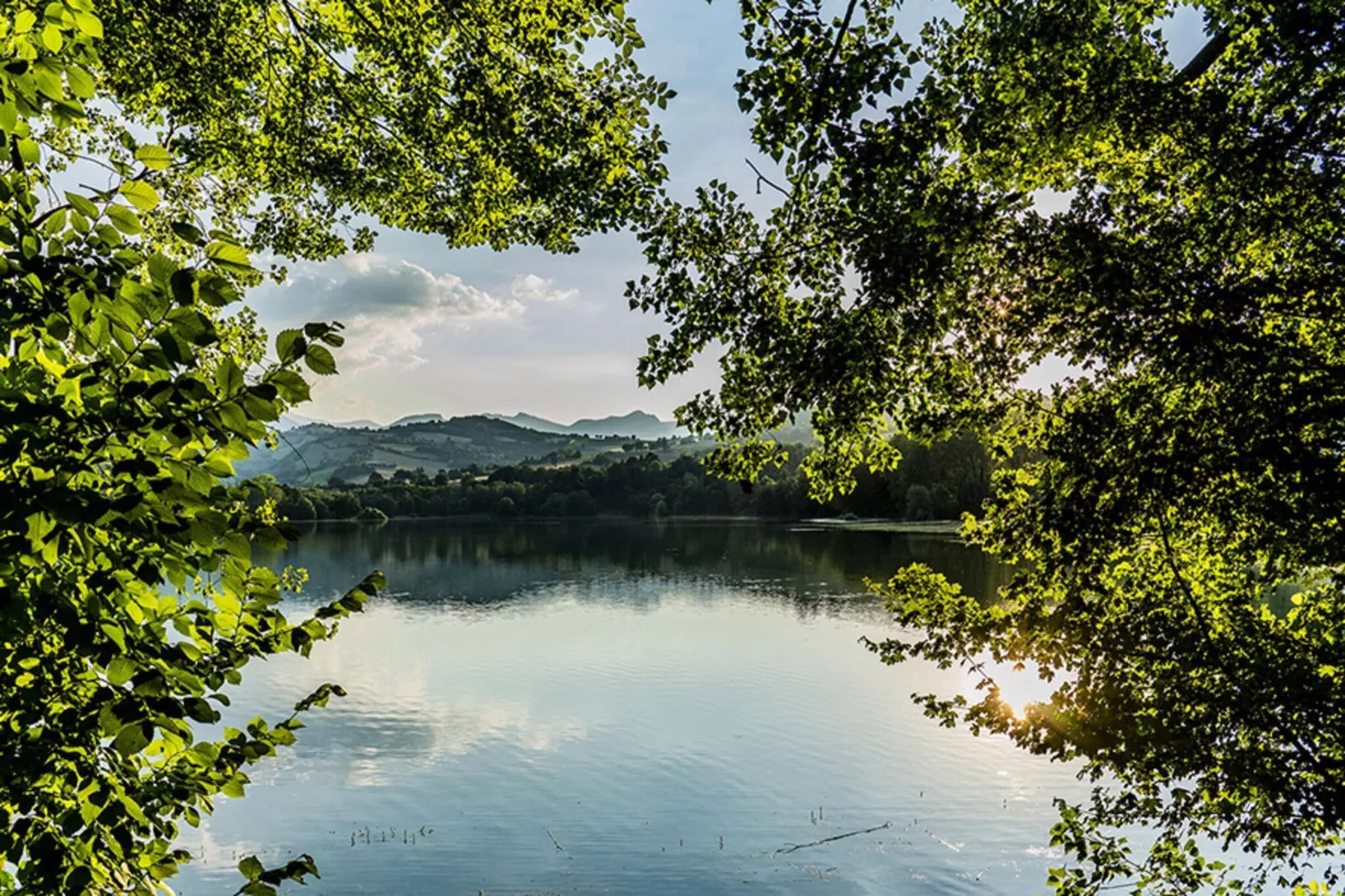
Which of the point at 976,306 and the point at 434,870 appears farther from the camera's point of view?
the point at 434,870

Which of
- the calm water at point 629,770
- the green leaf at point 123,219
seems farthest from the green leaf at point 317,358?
the calm water at point 629,770

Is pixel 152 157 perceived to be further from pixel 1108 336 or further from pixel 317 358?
pixel 1108 336

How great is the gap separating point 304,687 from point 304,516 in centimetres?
12663

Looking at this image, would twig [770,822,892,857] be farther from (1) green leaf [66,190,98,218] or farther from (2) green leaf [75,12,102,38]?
(2) green leaf [75,12,102,38]

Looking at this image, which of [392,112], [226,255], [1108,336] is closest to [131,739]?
[226,255]

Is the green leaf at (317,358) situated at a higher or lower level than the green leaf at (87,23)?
lower

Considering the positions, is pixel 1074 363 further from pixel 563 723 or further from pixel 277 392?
pixel 563 723

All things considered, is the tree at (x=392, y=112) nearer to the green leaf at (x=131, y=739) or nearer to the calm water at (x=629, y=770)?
the green leaf at (x=131, y=739)

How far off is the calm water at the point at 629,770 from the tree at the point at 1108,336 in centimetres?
1151

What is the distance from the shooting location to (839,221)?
694 centimetres

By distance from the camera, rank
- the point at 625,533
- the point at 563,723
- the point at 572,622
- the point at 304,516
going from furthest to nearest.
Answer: the point at 304,516, the point at 625,533, the point at 572,622, the point at 563,723

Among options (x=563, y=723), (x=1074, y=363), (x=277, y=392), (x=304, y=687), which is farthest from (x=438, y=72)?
(x=304, y=687)

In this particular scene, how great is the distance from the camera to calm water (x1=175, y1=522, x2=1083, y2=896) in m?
17.0

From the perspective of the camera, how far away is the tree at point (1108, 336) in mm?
5828
